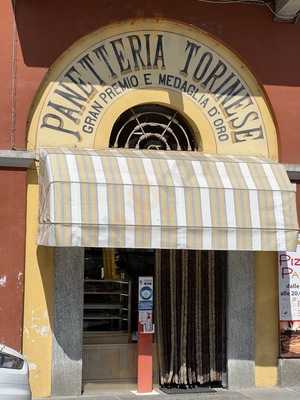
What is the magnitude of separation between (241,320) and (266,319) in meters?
0.39

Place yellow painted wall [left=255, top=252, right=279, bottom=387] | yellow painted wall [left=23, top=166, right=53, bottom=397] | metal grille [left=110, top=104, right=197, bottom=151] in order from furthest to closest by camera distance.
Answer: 1. metal grille [left=110, top=104, right=197, bottom=151]
2. yellow painted wall [left=255, top=252, right=279, bottom=387]
3. yellow painted wall [left=23, top=166, right=53, bottom=397]

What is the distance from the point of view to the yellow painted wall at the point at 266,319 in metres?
10.6

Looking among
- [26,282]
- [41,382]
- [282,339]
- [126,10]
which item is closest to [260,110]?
[126,10]

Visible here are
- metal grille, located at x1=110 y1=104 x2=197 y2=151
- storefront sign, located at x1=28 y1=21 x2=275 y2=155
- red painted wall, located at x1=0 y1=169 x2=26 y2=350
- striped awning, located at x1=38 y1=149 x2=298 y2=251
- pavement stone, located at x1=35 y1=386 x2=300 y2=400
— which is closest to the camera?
striped awning, located at x1=38 y1=149 x2=298 y2=251

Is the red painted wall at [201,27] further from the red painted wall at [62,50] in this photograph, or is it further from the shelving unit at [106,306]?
the shelving unit at [106,306]

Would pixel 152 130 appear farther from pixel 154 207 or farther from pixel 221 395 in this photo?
pixel 221 395

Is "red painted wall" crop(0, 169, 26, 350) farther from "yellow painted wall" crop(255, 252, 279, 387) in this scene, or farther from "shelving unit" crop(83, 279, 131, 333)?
"yellow painted wall" crop(255, 252, 279, 387)

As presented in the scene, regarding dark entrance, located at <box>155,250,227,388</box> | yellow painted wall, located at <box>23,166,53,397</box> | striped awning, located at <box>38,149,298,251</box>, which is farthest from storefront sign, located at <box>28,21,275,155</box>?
dark entrance, located at <box>155,250,227,388</box>

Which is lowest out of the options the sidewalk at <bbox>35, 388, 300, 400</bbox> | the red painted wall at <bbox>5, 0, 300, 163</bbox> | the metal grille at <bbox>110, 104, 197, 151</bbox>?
the sidewalk at <bbox>35, 388, 300, 400</bbox>

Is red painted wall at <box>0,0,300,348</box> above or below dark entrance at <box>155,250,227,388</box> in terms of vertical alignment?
above

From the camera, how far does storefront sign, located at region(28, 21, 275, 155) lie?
34.1 ft

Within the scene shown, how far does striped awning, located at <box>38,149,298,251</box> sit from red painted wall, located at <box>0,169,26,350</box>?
363 mm

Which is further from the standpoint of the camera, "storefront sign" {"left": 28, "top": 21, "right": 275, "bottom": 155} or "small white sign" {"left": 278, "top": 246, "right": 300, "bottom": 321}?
"small white sign" {"left": 278, "top": 246, "right": 300, "bottom": 321}

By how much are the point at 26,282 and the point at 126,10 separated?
14.1 feet
